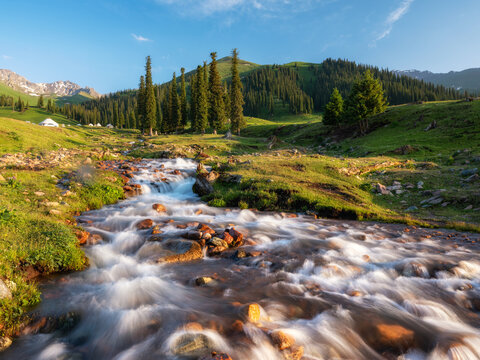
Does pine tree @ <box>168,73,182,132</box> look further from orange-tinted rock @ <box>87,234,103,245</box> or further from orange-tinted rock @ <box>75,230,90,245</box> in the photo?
orange-tinted rock @ <box>75,230,90,245</box>

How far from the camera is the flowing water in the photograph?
4.18 m

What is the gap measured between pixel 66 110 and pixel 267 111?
5135 inches

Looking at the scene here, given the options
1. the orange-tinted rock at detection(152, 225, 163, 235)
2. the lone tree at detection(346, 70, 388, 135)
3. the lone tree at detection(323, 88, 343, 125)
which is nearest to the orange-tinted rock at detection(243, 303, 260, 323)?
the orange-tinted rock at detection(152, 225, 163, 235)

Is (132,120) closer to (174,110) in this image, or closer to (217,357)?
(174,110)

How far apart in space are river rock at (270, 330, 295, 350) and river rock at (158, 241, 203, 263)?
389 centimetres

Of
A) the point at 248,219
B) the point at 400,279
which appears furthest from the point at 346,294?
the point at 248,219

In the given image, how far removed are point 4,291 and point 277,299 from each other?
5.53 meters

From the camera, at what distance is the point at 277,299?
549 centimetres

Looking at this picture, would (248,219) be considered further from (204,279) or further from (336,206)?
(204,279)

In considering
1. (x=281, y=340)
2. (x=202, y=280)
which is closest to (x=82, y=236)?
(x=202, y=280)

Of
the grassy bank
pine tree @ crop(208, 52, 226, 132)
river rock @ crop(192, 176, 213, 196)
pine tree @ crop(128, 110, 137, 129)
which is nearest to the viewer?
the grassy bank

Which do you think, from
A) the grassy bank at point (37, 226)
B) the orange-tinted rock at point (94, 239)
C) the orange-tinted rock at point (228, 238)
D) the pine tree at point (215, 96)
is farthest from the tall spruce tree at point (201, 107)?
the orange-tinted rock at point (228, 238)

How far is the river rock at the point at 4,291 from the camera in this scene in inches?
178

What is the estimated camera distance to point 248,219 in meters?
11.6
